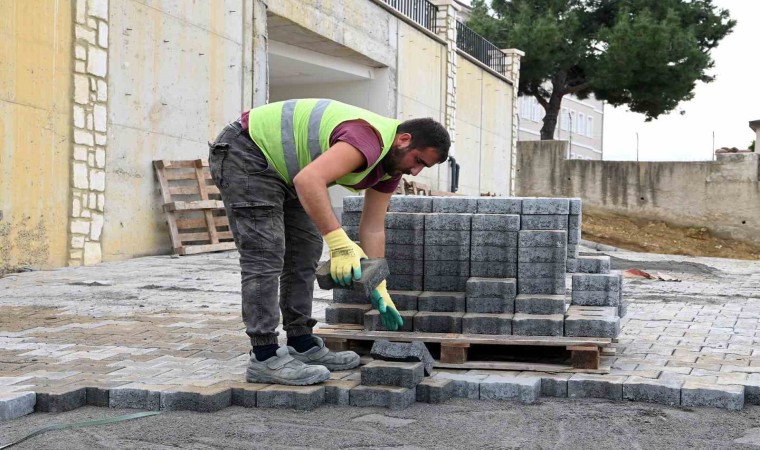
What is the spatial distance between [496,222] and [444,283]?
1.67 feet

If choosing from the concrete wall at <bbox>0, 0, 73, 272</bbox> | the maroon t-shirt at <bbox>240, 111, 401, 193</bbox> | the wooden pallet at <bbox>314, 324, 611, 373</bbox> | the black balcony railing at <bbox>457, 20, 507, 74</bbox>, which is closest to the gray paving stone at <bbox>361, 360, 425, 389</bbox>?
the wooden pallet at <bbox>314, 324, 611, 373</bbox>

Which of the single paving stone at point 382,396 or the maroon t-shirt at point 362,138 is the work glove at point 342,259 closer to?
the maroon t-shirt at point 362,138

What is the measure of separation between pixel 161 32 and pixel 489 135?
1778 cm

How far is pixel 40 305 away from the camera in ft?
26.0

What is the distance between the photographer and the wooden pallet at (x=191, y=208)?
43.5ft

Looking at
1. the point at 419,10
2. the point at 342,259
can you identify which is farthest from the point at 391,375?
the point at 419,10

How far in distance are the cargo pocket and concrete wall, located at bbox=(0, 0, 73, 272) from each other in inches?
271

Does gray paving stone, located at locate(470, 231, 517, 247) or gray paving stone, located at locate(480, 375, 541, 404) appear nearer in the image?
gray paving stone, located at locate(480, 375, 541, 404)

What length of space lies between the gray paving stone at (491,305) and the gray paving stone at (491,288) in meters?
0.02

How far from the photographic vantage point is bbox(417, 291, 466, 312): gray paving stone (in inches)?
215

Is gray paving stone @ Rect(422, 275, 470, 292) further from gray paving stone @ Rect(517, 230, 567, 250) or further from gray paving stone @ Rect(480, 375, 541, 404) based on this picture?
gray paving stone @ Rect(480, 375, 541, 404)

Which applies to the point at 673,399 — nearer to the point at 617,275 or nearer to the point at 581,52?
the point at 617,275

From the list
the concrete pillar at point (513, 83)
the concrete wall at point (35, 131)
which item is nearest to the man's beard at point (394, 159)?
the concrete wall at point (35, 131)

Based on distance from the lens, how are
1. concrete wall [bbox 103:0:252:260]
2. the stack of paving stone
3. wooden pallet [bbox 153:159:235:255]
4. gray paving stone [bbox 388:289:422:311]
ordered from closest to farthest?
the stack of paving stone < gray paving stone [bbox 388:289:422:311] < concrete wall [bbox 103:0:252:260] < wooden pallet [bbox 153:159:235:255]
